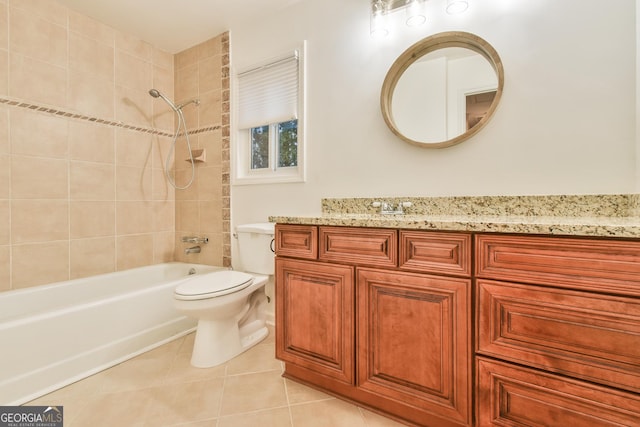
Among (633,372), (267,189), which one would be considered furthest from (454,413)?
(267,189)

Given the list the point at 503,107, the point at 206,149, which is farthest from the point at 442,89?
the point at 206,149

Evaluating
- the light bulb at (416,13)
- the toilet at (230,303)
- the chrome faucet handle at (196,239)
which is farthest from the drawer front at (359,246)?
the chrome faucet handle at (196,239)

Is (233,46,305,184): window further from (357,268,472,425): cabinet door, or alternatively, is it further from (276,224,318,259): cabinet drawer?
(357,268,472,425): cabinet door

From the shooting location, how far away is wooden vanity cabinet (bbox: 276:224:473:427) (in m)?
1.04

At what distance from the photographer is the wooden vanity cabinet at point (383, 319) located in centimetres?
104

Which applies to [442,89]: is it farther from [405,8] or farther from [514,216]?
[514,216]

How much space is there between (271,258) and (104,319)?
102cm

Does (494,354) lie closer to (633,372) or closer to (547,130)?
(633,372)

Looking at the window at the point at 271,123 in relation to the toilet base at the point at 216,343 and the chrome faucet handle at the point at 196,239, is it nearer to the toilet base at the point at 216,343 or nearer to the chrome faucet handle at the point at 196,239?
the chrome faucet handle at the point at 196,239

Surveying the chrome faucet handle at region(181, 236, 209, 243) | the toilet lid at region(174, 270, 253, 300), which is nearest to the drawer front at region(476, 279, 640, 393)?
the toilet lid at region(174, 270, 253, 300)

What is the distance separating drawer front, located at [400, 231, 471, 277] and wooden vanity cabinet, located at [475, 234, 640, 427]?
0.15ft

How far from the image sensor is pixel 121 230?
2.42 m

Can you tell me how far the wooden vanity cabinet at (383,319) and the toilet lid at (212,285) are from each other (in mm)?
379

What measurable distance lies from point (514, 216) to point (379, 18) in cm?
136
